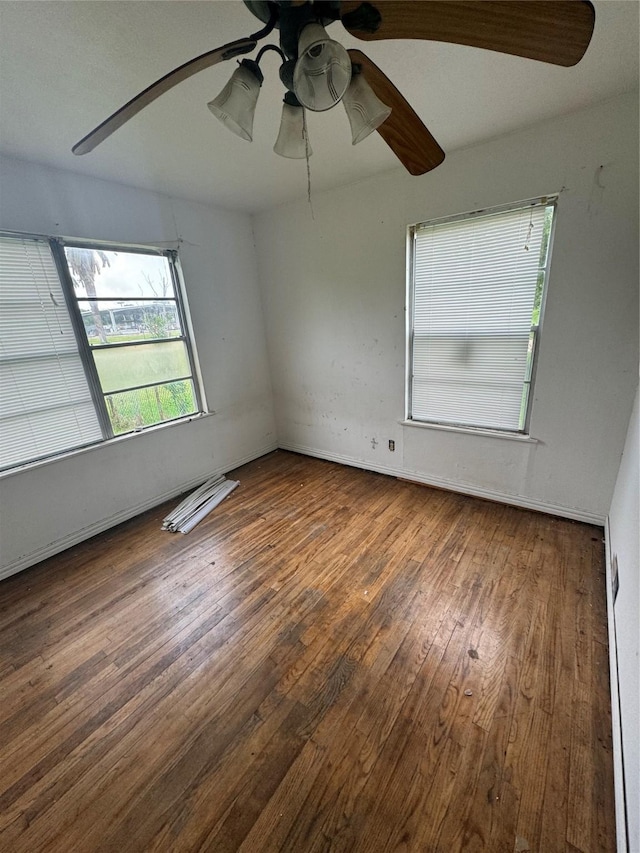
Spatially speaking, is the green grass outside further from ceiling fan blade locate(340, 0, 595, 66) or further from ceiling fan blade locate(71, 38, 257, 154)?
ceiling fan blade locate(340, 0, 595, 66)

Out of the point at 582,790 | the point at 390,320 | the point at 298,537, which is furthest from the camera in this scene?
the point at 390,320

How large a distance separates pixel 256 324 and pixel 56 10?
2.52m

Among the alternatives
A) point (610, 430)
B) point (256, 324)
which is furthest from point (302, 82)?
point (256, 324)

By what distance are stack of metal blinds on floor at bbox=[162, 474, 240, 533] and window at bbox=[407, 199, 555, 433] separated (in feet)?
6.56

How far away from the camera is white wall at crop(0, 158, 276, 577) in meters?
2.16

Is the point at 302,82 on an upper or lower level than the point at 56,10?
lower

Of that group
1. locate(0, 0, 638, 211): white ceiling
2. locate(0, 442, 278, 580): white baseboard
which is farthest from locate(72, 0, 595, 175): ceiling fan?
locate(0, 442, 278, 580): white baseboard

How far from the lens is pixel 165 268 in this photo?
283cm

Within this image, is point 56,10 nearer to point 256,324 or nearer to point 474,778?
point 256,324

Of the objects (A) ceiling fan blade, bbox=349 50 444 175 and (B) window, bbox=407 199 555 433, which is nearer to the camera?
(A) ceiling fan blade, bbox=349 50 444 175

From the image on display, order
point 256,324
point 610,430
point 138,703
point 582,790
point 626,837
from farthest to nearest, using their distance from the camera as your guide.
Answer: point 256,324 < point 610,430 < point 138,703 < point 582,790 < point 626,837

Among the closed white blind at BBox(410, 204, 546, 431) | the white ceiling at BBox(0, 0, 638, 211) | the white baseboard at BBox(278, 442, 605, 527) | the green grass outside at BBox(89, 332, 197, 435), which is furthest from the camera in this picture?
the green grass outside at BBox(89, 332, 197, 435)

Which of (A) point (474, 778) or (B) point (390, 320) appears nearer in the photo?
(A) point (474, 778)

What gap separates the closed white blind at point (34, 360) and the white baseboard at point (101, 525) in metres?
0.64
